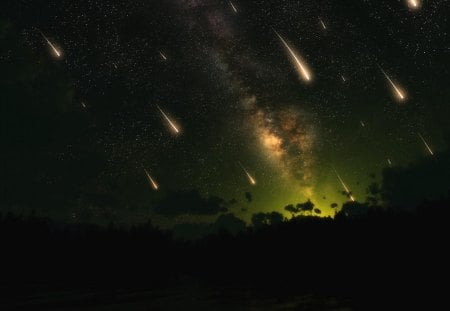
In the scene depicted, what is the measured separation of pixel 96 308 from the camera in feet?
88.2

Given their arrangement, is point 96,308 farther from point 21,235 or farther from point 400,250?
point 21,235

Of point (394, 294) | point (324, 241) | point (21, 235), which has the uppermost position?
point (21, 235)

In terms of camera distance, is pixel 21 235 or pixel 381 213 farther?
pixel 21 235

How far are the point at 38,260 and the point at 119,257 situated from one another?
1266 inches

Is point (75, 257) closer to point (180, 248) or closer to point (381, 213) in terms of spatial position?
point (180, 248)

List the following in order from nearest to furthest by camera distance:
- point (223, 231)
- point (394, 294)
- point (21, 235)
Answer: point (394, 294)
point (21, 235)
point (223, 231)

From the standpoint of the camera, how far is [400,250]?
225ft

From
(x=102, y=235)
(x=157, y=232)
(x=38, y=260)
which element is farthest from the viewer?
(x=157, y=232)

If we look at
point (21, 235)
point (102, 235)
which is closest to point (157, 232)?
point (102, 235)

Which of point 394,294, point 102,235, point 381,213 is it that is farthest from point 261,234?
point 394,294

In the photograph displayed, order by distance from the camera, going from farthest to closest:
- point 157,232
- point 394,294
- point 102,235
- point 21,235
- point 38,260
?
point 157,232
point 102,235
point 21,235
point 38,260
point 394,294

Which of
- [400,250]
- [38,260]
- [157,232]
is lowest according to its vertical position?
[400,250]

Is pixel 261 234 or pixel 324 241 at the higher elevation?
pixel 261 234

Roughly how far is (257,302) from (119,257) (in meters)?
124
